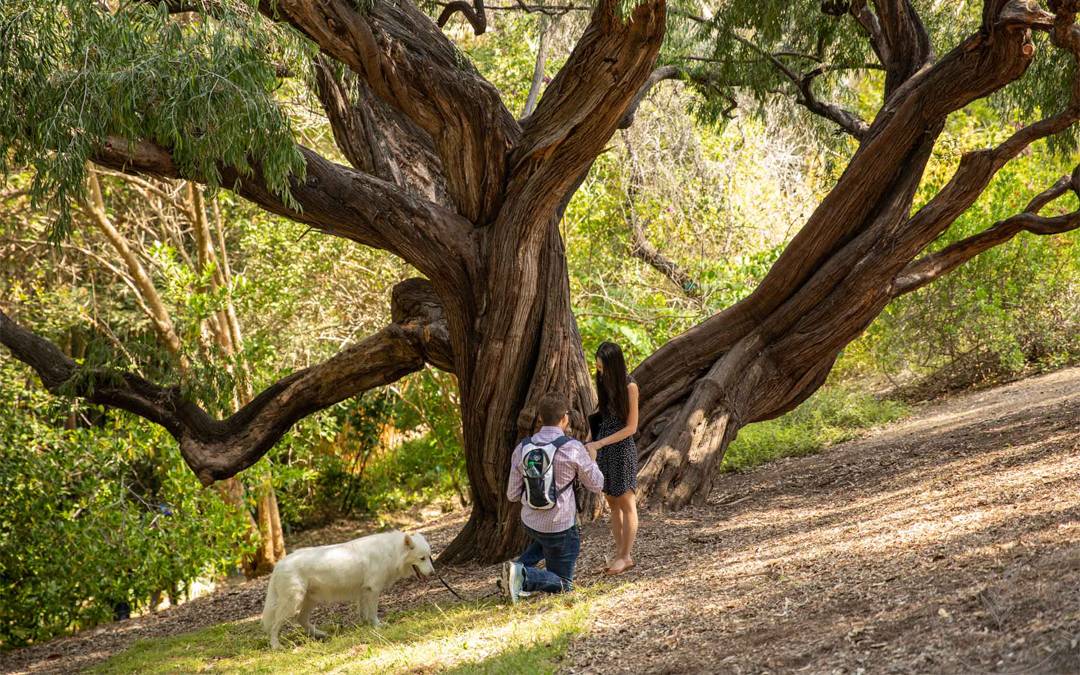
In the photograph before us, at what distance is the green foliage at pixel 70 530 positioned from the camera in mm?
9805

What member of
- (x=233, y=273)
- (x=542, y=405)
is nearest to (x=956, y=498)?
(x=542, y=405)

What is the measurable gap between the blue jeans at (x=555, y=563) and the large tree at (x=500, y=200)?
5.36 ft

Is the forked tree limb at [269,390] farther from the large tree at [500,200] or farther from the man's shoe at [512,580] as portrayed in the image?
the man's shoe at [512,580]

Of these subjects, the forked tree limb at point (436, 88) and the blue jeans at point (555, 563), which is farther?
the forked tree limb at point (436, 88)

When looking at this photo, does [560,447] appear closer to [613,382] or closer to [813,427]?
[613,382]

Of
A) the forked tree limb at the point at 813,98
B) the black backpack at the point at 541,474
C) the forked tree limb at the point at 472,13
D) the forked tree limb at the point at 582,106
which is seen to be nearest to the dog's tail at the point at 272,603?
the black backpack at the point at 541,474

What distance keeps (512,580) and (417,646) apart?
0.74 m

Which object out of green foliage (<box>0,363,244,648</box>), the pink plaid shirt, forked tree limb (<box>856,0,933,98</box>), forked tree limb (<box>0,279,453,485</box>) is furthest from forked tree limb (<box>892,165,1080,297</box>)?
green foliage (<box>0,363,244,648</box>)

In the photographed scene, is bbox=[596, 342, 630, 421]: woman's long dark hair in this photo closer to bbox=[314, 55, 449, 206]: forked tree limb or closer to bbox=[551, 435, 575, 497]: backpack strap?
bbox=[551, 435, 575, 497]: backpack strap

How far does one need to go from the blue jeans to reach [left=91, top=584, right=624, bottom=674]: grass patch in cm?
9

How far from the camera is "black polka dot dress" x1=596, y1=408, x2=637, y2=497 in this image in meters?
6.84

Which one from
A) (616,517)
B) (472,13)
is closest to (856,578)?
(616,517)

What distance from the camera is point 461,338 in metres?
8.41

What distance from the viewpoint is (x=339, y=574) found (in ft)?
→ 21.4
